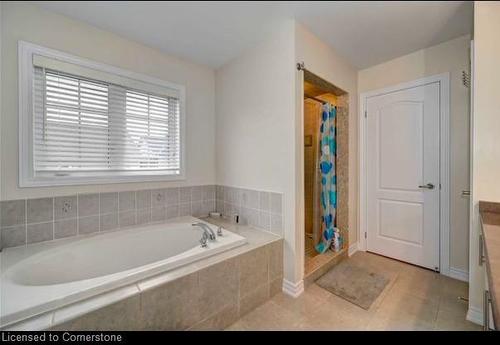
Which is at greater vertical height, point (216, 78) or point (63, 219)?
point (216, 78)

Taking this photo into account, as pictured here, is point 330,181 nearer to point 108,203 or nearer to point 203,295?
point 203,295

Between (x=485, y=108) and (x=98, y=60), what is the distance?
106 inches

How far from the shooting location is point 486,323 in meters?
1.01

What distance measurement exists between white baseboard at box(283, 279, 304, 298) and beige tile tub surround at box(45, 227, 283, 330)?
0.17ft

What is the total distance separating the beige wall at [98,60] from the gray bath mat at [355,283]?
1.55 m

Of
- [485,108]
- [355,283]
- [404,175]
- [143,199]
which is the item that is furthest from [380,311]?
[143,199]

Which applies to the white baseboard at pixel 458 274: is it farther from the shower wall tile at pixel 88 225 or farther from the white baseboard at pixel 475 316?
the shower wall tile at pixel 88 225

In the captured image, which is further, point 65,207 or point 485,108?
point 65,207

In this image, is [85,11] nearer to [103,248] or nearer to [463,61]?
[103,248]

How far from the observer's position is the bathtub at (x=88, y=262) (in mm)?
915

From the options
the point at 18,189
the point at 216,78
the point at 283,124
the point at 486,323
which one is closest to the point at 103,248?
the point at 18,189

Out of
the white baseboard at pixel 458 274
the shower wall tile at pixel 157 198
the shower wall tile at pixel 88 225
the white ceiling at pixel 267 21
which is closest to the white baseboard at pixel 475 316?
the white baseboard at pixel 458 274

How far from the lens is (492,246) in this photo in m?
0.86
